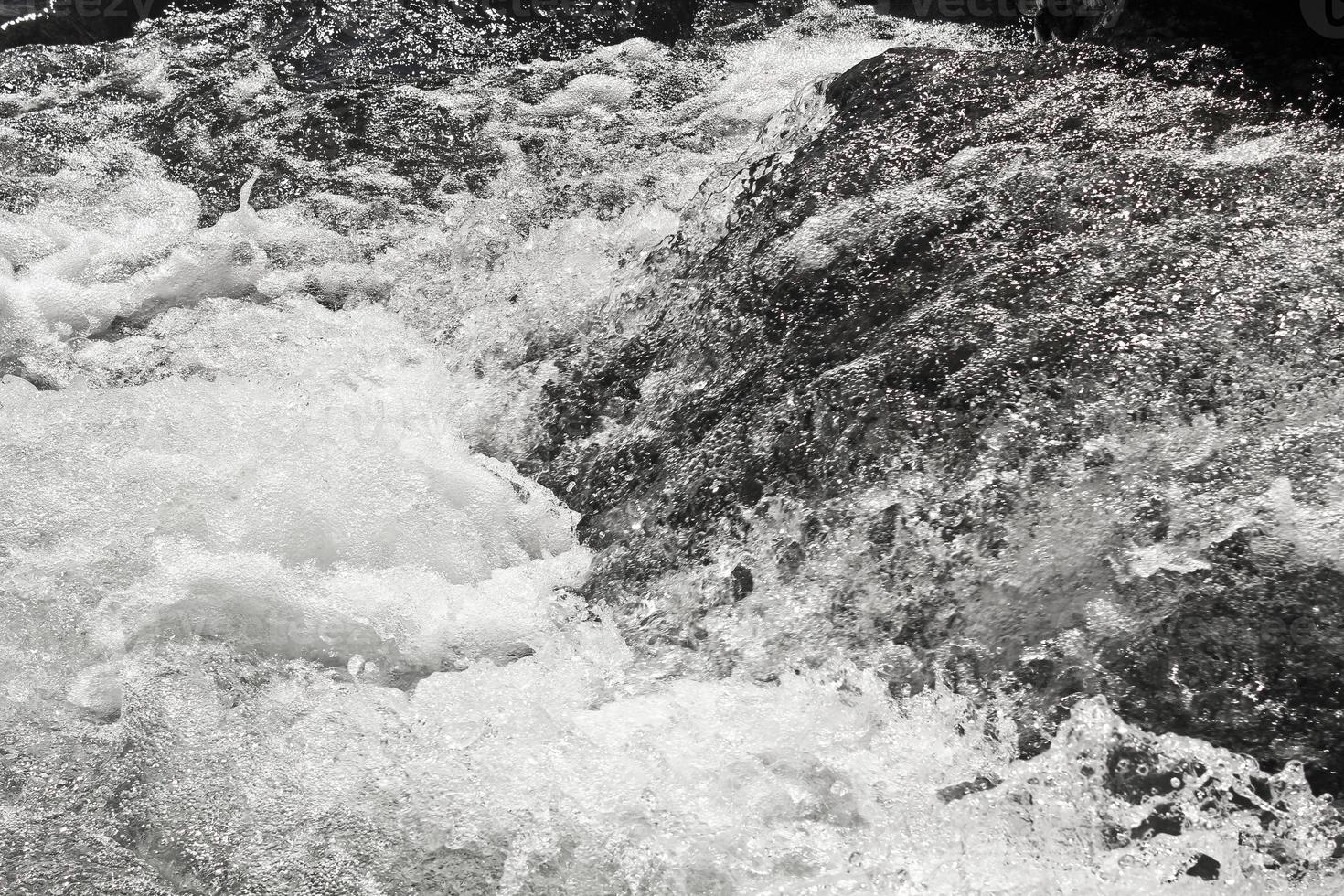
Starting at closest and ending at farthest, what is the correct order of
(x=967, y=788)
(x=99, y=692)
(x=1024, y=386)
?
(x=967, y=788) → (x=99, y=692) → (x=1024, y=386)

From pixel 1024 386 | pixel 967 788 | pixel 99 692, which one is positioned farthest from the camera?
pixel 1024 386

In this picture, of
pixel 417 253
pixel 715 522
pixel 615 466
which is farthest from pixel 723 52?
pixel 715 522

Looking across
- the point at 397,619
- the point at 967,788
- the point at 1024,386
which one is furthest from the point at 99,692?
the point at 1024,386

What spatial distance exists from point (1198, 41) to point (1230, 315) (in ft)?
4.36

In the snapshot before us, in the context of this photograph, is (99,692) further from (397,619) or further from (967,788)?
(967,788)

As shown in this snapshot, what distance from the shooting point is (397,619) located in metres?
2.38

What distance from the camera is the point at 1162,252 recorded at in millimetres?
2496

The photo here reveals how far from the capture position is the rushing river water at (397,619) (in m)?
1.85

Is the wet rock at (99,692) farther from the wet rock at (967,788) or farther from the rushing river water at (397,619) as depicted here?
the wet rock at (967,788)

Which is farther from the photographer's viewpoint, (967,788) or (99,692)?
(99,692)

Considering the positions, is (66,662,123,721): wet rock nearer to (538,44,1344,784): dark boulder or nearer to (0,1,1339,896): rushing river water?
(0,1,1339,896): rushing river water

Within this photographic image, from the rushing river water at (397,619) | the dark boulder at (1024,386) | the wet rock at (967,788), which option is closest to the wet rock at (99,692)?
the rushing river water at (397,619)

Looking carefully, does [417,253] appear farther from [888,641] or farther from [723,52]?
[888,641]

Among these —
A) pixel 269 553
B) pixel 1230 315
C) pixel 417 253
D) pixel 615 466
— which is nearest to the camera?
pixel 1230 315
